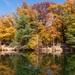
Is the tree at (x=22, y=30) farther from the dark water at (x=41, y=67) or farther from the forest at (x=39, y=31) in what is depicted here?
the dark water at (x=41, y=67)

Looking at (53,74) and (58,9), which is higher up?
(58,9)

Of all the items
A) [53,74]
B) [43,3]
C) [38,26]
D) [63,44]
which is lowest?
[53,74]

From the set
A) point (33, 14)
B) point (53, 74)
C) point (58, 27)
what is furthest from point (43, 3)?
point (53, 74)

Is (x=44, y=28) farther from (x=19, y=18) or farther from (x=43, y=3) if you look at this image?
(x=43, y=3)

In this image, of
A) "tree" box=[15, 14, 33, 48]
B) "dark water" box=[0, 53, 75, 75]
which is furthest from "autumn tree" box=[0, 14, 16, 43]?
"dark water" box=[0, 53, 75, 75]

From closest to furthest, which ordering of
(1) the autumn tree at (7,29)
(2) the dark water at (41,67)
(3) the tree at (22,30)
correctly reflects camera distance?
1. (2) the dark water at (41,67)
2. (3) the tree at (22,30)
3. (1) the autumn tree at (7,29)

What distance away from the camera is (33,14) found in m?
47.7

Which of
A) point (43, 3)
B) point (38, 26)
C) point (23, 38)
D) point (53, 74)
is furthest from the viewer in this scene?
point (43, 3)

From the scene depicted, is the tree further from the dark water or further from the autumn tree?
the dark water

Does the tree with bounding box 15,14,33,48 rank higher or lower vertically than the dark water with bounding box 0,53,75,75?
higher

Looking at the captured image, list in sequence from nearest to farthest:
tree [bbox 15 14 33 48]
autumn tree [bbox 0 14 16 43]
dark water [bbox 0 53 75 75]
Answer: dark water [bbox 0 53 75 75]
tree [bbox 15 14 33 48]
autumn tree [bbox 0 14 16 43]

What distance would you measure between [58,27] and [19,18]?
6.53 meters

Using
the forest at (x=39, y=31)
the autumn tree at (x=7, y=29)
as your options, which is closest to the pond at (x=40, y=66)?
the forest at (x=39, y=31)

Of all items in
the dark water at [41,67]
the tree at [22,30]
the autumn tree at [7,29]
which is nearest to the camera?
the dark water at [41,67]
